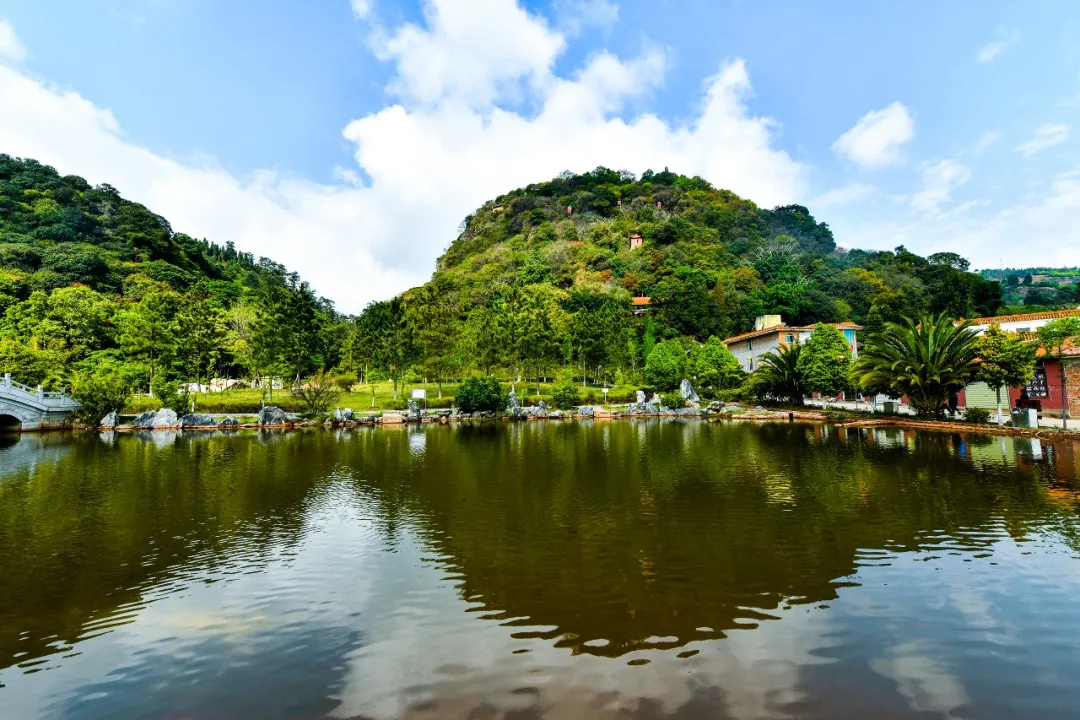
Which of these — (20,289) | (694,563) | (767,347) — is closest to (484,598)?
(694,563)

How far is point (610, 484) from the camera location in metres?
16.4

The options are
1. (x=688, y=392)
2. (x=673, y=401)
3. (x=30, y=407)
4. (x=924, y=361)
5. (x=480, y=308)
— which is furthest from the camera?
(x=480, y=308)

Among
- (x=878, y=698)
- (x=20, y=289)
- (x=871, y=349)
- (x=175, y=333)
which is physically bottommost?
(x=878, y=698)

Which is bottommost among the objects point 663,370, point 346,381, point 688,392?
point 688,392

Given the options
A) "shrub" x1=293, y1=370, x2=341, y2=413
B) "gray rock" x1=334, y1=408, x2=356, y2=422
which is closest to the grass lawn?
"shrub" x1=293, y1=370, x2=341, y2=413

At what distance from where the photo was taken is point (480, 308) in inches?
3199

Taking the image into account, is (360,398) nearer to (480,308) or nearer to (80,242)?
(480,308)

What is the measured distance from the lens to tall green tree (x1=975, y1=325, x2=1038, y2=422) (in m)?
26.5

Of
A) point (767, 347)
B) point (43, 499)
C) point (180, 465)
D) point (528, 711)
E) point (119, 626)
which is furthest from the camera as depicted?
point (767, 347)

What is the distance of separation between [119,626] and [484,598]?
5.02m

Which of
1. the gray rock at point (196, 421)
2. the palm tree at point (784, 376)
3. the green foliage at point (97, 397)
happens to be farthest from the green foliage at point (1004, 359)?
the green foliage at point (97, 397)

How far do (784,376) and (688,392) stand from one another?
31.9ft

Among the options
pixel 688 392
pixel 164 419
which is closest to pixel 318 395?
pixel 164 419

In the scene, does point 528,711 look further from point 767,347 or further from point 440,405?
point 767,347
